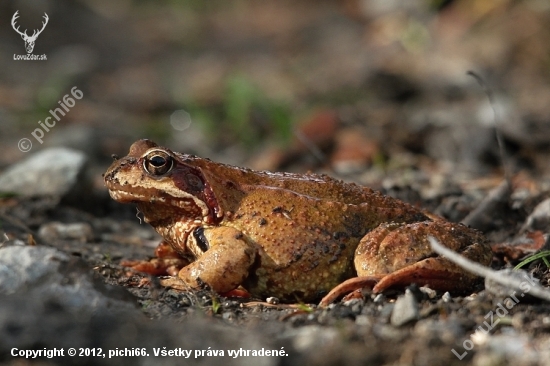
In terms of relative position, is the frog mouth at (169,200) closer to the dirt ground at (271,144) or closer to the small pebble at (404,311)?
the dirt ground at (271,144)

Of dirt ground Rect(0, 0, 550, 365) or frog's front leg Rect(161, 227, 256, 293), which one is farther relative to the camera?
frog's front leg Rect(161, 227, 256, 293)

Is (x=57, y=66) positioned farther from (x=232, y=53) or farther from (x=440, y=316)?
(x=440, y=316)

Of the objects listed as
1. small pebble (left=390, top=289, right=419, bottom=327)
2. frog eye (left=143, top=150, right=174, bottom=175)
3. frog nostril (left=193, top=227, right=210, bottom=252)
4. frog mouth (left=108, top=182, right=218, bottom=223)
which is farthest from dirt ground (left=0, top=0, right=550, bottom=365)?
frog eye (left=143, top=150, right=174, bottom=175)

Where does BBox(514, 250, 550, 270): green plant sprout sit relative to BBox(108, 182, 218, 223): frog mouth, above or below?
below

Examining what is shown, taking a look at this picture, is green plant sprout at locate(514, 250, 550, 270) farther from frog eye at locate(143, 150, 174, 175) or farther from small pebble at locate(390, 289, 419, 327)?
frog eye at locate(143, 150, 174, 175)

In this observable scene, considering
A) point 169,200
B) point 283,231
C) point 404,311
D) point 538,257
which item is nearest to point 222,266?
point 283,231

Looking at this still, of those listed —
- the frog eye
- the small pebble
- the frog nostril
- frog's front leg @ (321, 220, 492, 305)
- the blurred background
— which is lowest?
the small pebble

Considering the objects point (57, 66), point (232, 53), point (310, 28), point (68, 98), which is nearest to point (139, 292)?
point (68, 98)
